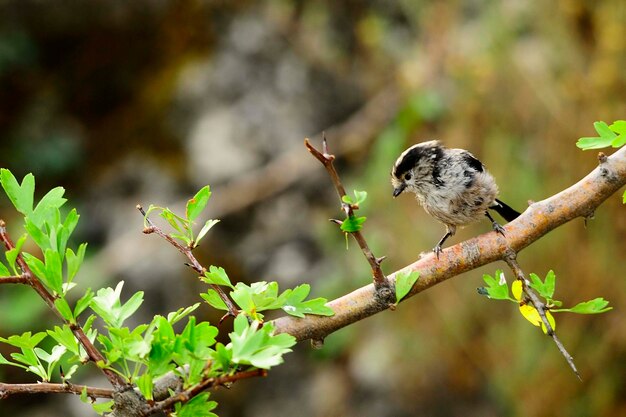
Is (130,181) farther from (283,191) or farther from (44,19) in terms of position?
(44,19)

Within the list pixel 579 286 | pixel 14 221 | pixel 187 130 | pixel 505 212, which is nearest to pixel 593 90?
pixel 579 286

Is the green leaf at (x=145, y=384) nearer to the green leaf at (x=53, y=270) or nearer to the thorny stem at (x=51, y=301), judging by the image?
the thorny stem at (x=51, y=301)

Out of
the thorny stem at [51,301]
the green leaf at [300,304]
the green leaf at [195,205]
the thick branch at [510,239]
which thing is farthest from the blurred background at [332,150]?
the thorny stem at [51,301]

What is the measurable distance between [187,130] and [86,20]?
5.55ft

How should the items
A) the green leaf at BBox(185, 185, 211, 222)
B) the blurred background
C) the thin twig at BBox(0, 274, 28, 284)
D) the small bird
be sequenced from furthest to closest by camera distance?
1. the blurred background
2. the small bird
3. the green leaf at BBox(185, 185, 211, 222)
4. the thin twig at BBox(0, 274, 28, 284)

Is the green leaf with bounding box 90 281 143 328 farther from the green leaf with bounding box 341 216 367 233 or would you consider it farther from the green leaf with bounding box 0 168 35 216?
the green leaf with bounding box 341 216 367 233

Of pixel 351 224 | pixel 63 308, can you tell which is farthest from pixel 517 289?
pixel 63 308

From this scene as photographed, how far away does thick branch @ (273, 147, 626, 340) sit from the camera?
202cm

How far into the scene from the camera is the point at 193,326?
1.51 m

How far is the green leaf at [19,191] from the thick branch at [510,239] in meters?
0.84

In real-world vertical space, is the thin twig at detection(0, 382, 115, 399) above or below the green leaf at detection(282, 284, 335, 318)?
below

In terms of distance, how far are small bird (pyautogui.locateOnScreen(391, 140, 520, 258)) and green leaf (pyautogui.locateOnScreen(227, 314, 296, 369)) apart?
1.72 m

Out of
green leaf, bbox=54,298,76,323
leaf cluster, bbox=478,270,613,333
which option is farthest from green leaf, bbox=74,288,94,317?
leaf cluster, bbox=478,270,613,333

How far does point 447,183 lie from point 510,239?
3.36 ft
